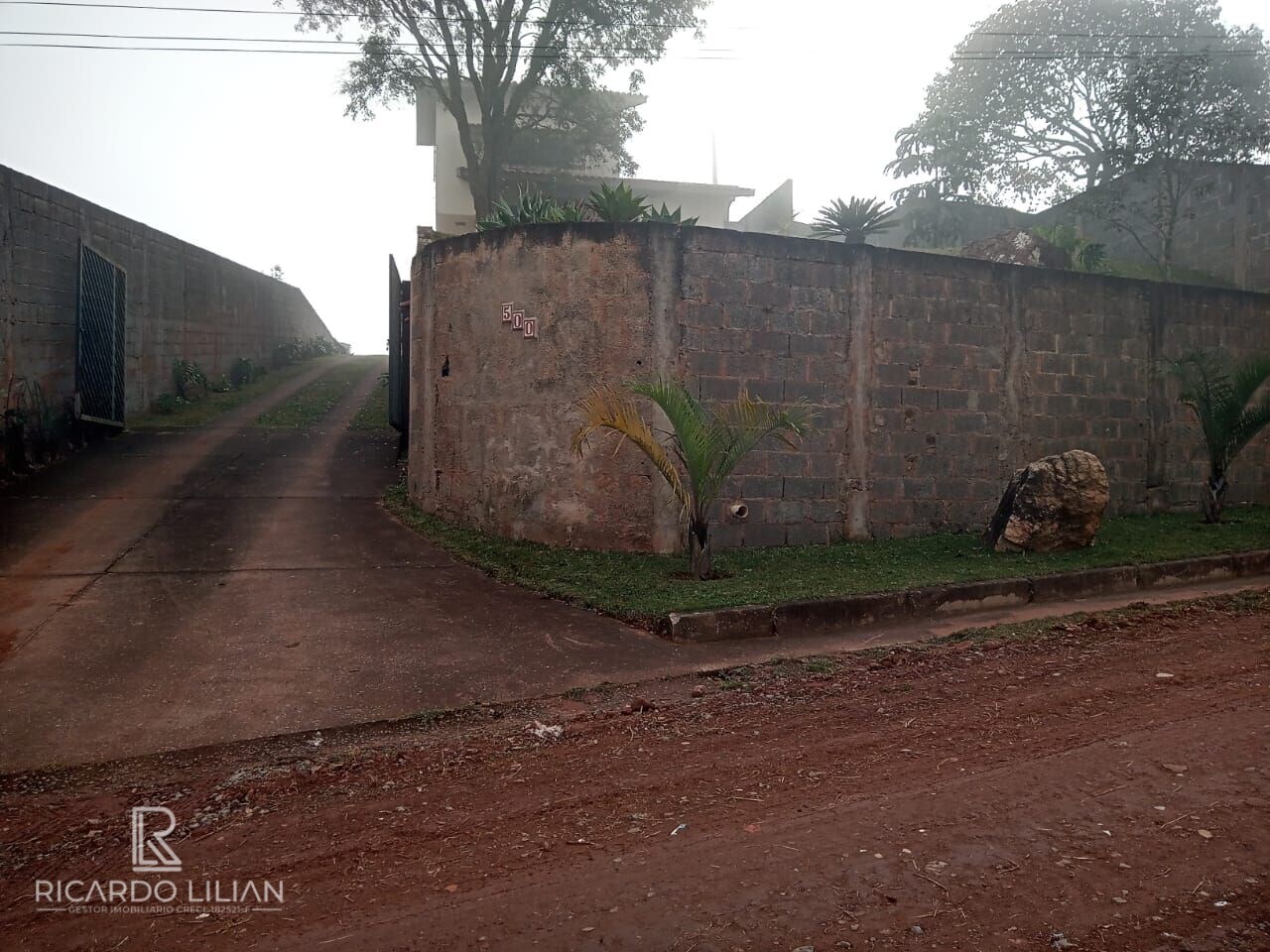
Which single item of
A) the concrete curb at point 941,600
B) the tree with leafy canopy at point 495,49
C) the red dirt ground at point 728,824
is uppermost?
the tree with leafy canopy at point 495,49

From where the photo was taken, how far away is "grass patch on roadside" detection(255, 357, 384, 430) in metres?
13.5

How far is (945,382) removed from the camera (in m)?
8.81

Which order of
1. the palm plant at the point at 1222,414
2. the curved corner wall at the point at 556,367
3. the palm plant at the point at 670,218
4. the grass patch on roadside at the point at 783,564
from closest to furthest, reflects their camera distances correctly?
the grass patch on roadside at the point at 783,564, the curved corner wall at the point at 556,367, the palm plant at the point at 670,218, the palm plant at the point at 1222,414

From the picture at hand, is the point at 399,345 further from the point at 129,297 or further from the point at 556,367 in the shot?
the point at 129,297

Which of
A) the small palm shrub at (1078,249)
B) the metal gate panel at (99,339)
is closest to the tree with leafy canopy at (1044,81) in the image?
the small palm shrub at (1078,249)

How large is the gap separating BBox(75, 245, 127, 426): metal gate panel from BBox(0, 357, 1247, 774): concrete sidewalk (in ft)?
6.77

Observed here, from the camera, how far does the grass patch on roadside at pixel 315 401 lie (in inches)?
533

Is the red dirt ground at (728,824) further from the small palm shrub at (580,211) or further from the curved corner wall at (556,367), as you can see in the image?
the small palm shrub at (580,211)

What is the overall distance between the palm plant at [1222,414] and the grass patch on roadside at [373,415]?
36.5 feet

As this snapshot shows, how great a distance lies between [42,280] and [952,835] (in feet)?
38.2

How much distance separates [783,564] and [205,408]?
11322mm

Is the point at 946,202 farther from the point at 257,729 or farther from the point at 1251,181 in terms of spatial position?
the point at 257,729

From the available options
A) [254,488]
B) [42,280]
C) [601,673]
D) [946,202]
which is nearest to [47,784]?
[601,673]

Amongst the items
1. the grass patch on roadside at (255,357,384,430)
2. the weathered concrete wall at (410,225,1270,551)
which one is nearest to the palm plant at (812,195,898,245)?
the weathered concrete wall at (410,225,1270,551)
